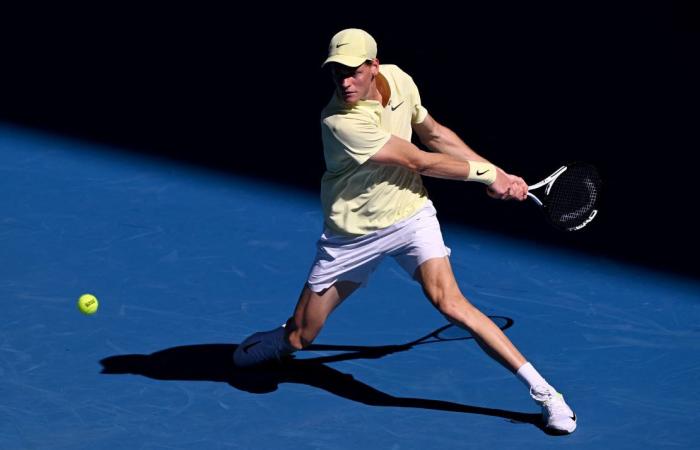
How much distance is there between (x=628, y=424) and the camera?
820cm

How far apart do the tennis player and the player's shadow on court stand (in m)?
0.38

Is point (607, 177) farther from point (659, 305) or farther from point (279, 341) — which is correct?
point (279, 341)

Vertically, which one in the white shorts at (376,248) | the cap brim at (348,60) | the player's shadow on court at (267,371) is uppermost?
the cap brim at (348,60)

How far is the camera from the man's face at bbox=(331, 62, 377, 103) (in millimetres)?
7766

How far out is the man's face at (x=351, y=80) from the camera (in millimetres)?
7766

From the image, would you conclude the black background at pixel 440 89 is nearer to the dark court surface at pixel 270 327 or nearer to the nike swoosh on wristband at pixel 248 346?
the dark court surface at pixel 270 327

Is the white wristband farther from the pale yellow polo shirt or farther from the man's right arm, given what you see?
the pale yellow polo shirt

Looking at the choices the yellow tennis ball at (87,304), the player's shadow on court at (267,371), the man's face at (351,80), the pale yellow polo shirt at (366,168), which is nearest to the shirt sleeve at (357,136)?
the pale yellow polo shirt at (366,168)

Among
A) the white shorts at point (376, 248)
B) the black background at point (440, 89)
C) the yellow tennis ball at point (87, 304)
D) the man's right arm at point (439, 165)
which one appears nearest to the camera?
the man's right arm at point (439, 165)

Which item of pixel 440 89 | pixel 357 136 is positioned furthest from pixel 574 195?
pixel 440 89

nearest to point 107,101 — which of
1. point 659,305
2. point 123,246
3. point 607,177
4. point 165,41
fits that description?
point 165,41

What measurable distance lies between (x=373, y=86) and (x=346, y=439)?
1.69 meters

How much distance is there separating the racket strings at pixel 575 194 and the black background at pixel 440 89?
5.06ft

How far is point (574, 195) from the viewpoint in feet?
28.6
